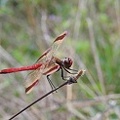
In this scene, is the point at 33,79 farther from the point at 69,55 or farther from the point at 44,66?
the point at 69,55

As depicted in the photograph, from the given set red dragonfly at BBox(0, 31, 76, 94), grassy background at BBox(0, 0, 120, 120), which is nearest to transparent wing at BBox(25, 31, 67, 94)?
red dragonfly at BBox(0, 31, 76, 94)

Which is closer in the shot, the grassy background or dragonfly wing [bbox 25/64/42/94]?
dragonfly wing [bbox 25/64/42/94]

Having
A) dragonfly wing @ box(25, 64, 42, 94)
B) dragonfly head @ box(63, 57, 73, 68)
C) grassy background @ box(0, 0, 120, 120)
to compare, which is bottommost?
dragonfly head @ box(63, 57, 73, 68)

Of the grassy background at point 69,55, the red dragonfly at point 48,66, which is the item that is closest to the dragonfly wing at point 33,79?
the red dragonfly at point 48,66

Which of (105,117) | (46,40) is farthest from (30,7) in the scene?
(105,117)

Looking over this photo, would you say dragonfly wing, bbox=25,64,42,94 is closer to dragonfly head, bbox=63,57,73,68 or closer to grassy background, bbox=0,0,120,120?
dragonfly head, bbox=63,57,73,68

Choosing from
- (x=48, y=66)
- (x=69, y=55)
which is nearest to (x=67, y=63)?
(x=48, y=66)

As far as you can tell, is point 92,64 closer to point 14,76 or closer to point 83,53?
point 83,53

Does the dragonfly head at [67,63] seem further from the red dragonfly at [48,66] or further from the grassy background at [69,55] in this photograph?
the grassy background at [69,55]
